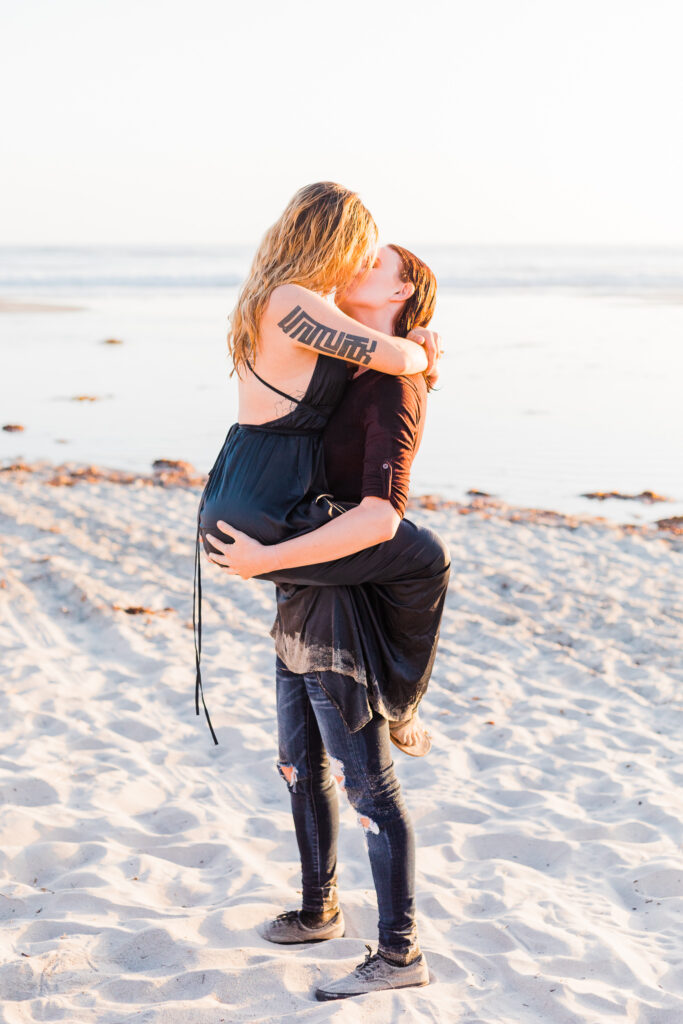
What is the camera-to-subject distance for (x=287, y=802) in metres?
3.95

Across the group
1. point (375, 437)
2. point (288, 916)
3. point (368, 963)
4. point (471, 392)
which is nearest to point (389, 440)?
point (375, 437)

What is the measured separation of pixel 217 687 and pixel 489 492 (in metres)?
4.22

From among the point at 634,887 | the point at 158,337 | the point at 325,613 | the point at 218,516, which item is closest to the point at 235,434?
the point at 218,516

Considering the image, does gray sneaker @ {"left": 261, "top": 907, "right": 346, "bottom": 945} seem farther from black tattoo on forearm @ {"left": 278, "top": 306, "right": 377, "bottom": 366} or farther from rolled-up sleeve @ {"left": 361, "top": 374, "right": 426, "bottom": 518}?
black tattoo on forearm @ {"left": 278, "top": 306, "right": 377, "bottom": 366}

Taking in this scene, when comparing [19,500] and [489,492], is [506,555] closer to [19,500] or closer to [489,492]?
[489,492]

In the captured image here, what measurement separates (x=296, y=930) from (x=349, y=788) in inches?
24.4

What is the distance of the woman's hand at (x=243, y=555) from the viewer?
2471mm

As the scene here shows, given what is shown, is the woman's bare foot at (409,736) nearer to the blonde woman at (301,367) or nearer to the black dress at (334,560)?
the black dress at (334,560)

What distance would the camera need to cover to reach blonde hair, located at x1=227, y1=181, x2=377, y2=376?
2414mm

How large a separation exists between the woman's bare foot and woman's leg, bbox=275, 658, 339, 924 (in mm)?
222

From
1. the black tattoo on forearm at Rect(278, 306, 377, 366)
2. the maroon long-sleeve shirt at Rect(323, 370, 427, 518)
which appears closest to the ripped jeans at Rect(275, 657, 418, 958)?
the maroon long-sleeve shirt at Rect(323, 370, 427, 518)

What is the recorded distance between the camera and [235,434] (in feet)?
8.77

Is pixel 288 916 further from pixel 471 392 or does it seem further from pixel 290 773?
pixel 471 392

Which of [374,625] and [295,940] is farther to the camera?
[295,940]
